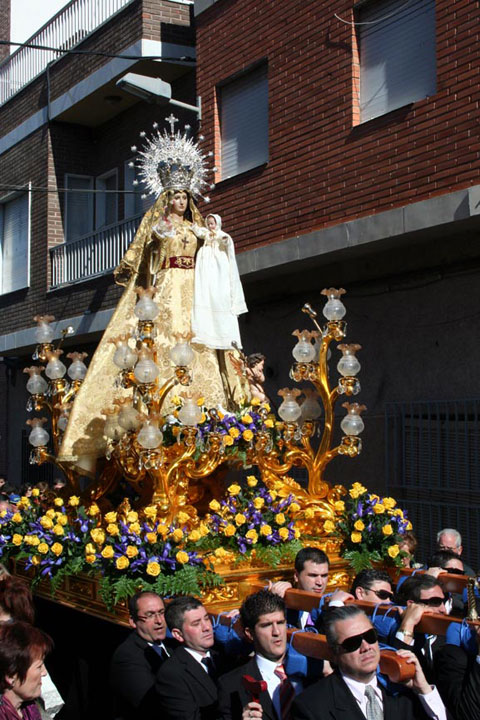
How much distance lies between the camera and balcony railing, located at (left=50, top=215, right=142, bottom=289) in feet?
45.8

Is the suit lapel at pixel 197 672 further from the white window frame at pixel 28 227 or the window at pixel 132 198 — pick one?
the white window frame at pixel 28 227

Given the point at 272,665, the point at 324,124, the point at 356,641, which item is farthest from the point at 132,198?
the point at 356,641

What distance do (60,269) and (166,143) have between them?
27.5ft

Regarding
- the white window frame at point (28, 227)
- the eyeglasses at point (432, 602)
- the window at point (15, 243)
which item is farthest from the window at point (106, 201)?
the eyeglasses at point (432, 602)

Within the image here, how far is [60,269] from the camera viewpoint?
15359 millimetres

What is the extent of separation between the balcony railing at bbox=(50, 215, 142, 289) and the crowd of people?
915 centimetres

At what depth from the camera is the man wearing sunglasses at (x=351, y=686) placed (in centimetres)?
356

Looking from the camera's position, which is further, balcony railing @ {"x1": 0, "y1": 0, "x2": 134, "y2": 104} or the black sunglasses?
balcony railing @ {"x1": 0, "y1": 0, "x2": 134, "y2": 104}

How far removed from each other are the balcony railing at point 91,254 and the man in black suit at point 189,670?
933 cm

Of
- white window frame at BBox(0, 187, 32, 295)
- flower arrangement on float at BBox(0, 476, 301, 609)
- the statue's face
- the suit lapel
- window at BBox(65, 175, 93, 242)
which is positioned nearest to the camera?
the suit lapel

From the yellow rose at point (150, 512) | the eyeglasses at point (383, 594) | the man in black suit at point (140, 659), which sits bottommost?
the man in black suit at point (140, 659)

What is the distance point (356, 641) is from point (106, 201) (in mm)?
12796

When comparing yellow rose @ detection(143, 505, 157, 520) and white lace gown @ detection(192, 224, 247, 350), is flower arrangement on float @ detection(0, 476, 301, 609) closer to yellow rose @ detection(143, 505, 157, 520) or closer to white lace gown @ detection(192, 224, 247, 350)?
yellow rose @ detection(143, 505, 157, 520)

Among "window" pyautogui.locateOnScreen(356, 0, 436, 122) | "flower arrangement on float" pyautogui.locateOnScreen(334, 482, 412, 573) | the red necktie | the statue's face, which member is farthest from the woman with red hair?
"window" pyautogui.locateOnScreen(356, 0, 436, 122)
